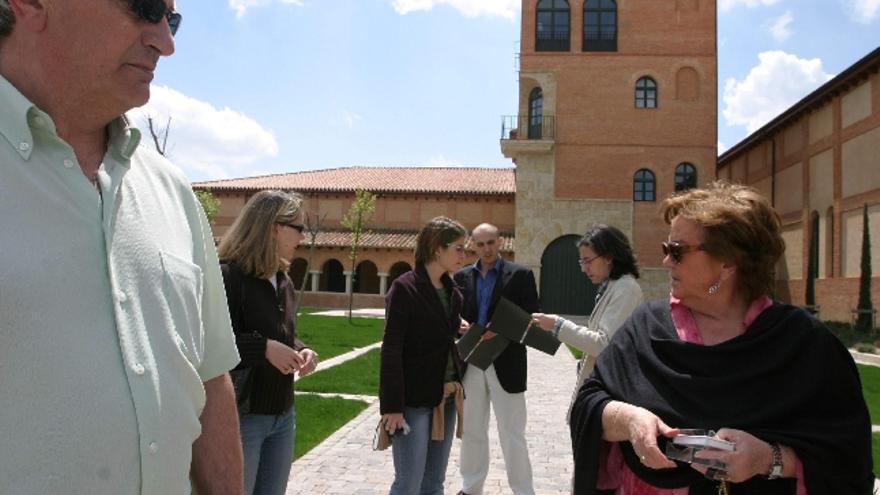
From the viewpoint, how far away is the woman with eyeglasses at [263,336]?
358 centimetres

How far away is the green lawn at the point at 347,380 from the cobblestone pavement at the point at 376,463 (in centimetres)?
110

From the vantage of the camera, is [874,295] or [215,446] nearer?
[215,446]

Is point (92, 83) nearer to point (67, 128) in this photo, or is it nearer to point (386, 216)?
point (67, 128)

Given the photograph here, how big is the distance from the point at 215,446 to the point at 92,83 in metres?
0.99

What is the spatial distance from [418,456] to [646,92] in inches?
1246

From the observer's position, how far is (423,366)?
4.47 metres

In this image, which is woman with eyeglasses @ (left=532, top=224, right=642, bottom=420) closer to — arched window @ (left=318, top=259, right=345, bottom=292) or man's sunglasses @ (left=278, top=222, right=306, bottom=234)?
man's sunglasses @ (left=278, top=222, right=306, bottom=234)

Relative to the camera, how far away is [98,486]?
1.41m

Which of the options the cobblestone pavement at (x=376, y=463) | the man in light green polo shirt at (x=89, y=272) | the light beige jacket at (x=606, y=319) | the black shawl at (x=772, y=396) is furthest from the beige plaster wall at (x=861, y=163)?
the man in light green polo shirt at (x=89, y=272)

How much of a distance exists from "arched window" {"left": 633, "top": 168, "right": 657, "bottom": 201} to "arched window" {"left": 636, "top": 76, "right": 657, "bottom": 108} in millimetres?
3166

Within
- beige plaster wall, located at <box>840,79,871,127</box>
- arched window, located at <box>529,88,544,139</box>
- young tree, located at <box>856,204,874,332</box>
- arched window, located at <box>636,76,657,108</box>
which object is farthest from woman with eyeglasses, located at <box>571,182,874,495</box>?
arched window, located at <box>636,76,657,108</box>

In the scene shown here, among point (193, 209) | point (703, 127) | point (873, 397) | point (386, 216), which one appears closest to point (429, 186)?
point (386, 216)

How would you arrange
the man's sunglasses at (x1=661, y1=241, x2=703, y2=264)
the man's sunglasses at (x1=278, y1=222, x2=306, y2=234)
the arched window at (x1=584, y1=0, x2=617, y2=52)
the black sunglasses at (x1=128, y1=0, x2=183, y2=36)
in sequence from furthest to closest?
the arched window at (x1=584, y1=0, x2=617, y2=52), the man's sunglasses at (x1=278, y1=222, x2=306, y2=234), the man's sunglasses at (x1=661, y1=241, x2=703, y2=264), the black sunglasses at (x1=128, y1=0, x2=183, y2=36)

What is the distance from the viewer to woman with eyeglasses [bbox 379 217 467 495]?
4.30 meters
